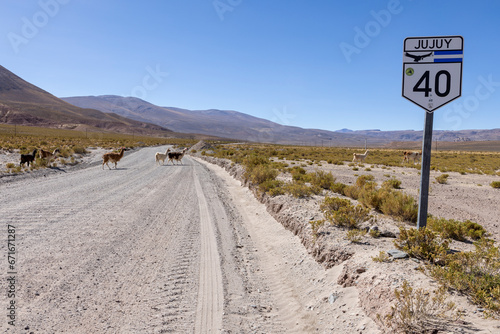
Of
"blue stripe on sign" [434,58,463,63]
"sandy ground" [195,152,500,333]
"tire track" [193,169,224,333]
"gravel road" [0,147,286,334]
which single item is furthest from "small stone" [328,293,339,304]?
"blue stripe on sign" [434,58,463,63]

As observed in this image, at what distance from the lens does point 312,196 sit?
10789 mm

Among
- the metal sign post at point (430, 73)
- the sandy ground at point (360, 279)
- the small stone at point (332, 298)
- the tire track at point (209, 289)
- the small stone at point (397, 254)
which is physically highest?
the metal sign post at point (430, 73)

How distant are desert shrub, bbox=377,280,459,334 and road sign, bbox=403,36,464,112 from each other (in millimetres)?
2490

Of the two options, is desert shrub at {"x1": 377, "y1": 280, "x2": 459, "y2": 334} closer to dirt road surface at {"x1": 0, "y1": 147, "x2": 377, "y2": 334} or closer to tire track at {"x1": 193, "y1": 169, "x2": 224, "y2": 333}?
dirt road surface at {"x1": 0, "y1": 147, "x2": 377, "y2": 334}

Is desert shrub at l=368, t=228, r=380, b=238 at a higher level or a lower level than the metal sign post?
lower

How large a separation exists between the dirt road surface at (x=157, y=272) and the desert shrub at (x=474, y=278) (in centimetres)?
109

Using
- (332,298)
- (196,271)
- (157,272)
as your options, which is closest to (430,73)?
(332,298)

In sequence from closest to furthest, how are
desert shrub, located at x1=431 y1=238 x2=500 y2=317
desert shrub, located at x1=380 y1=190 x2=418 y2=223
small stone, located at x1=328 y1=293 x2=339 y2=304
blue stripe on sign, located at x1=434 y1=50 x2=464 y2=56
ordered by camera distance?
desert shrub, located at x1=431 y1=238 x2=500 y2=317 < blue stripe on sign, located at x1=434 y1=50 x2=464 y2=56 < small stone, located at x1=328 y1=293 x2=339 y2=304 < desert shrub, located at x1=380 y1=190 x2=418 y2=223

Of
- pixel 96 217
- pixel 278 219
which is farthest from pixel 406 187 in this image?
pixel 96 217

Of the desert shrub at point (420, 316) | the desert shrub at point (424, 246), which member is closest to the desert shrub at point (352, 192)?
the desert shrub at point (424, 246)

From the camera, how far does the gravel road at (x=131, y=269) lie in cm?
405

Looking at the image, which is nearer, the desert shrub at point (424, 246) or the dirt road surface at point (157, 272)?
the dirt road surface at point (157, 272)

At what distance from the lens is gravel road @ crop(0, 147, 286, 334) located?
4.05 metres

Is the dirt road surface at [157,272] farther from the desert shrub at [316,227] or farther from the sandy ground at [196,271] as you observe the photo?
the desert shrub at [316,227]
